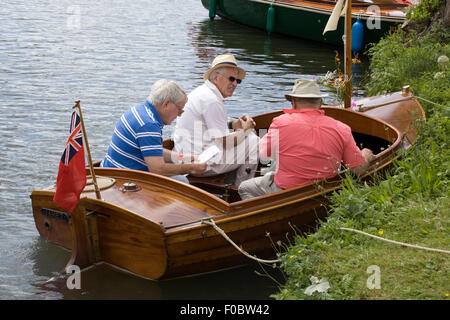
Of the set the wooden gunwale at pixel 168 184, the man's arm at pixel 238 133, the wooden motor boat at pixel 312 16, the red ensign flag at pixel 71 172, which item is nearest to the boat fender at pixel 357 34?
the wooden motor boat at pixel 312 16

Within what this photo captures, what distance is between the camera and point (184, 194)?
596 cm

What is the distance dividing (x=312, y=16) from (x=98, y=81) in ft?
27.1

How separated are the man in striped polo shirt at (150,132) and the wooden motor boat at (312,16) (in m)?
13.2

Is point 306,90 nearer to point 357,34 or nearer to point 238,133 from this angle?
point 238,133

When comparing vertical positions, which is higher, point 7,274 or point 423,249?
point 423,249

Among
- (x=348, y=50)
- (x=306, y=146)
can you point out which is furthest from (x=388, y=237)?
(x=348, y=50)

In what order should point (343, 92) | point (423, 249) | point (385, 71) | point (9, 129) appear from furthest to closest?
point (385, 71)
point (9, 129)
point (343, 92)
point (423, 249)

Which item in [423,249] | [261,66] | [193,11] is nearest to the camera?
[423,249]

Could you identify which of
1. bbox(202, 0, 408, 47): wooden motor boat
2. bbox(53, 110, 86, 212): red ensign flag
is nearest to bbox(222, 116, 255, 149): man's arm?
bbox(53, 110, 86, 212): red ensign flag

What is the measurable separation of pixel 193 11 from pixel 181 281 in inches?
851

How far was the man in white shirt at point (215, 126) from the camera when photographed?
6688 millimetres

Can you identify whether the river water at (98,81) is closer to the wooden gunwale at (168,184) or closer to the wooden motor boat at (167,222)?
the wooden motor boat at (167,222)

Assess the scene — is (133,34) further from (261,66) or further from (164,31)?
(261,66)
